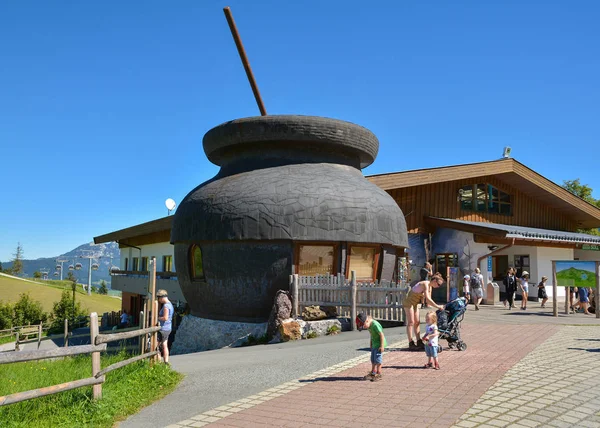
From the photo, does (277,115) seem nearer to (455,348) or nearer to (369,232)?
(369,232)

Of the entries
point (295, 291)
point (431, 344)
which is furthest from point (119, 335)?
point (295, 291)

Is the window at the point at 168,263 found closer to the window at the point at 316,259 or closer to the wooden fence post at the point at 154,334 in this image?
the window at the point at 316,259

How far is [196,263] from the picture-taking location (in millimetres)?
14273

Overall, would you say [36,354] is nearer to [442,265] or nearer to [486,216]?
[442,265]

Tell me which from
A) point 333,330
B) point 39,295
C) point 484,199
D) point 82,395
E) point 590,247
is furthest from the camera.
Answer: point 39,295

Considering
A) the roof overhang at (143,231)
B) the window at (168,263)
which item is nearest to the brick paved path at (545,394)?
the roof overhang at (143,231)

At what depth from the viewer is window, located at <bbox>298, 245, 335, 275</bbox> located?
13078 mm

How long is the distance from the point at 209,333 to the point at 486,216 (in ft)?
52.0

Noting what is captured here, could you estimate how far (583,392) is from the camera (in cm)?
646

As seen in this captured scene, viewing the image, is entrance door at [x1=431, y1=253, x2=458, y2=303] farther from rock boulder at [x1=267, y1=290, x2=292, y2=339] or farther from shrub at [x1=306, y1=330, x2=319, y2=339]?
rock boulder at [x1=267, y1=290, x2=292, y2=339]

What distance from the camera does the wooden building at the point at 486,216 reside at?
20.9 meters

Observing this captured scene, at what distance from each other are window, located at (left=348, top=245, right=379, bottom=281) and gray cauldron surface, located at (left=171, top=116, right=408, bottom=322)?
1.39ft

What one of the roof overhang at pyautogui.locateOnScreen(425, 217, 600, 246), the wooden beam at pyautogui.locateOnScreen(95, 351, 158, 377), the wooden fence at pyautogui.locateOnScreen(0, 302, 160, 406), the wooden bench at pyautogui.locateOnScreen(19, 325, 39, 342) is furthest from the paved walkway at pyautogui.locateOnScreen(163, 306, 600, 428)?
the wooden bench at pyautogui.locateOnScreen(19, 325, 39, 342)

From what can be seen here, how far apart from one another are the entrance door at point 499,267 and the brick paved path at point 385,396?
16.6 meters
